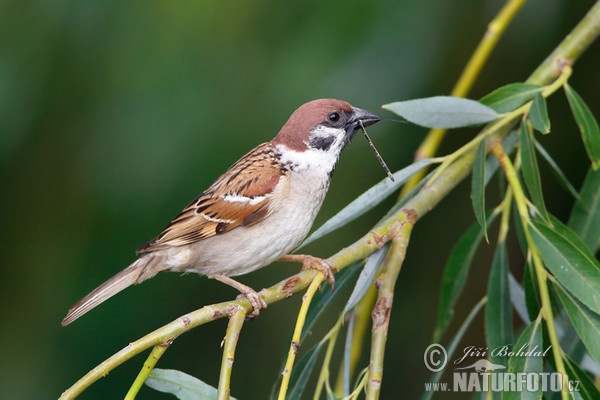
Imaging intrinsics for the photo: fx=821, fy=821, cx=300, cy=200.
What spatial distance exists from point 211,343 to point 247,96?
1.18 m

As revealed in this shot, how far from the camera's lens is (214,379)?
12.1 feet

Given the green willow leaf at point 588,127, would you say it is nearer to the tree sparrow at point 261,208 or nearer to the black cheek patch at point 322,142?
the tree sparrow at point 261,208

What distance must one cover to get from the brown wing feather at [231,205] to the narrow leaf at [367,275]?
1.91 feet

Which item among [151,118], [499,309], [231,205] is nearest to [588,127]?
[499,309]

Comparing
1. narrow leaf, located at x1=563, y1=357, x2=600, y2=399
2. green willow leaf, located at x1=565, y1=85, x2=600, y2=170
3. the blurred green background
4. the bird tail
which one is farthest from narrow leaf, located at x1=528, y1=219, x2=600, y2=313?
the blurred green background

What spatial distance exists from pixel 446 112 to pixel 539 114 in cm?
24

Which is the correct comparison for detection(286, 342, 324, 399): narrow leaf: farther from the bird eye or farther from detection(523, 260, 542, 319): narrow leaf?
the bird eye

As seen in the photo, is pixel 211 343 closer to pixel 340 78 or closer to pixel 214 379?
pixel 214 379

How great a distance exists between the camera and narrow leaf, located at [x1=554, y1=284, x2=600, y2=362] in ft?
6.44

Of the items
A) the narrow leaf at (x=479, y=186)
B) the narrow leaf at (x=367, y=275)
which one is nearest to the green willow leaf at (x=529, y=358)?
the narrow leaf at (x=479, y=186)

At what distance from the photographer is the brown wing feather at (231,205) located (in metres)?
2.59

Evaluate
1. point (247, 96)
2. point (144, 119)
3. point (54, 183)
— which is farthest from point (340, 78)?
point (54, 183)

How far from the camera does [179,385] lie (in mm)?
1837

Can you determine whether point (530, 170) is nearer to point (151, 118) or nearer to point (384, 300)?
point (384, 300)
